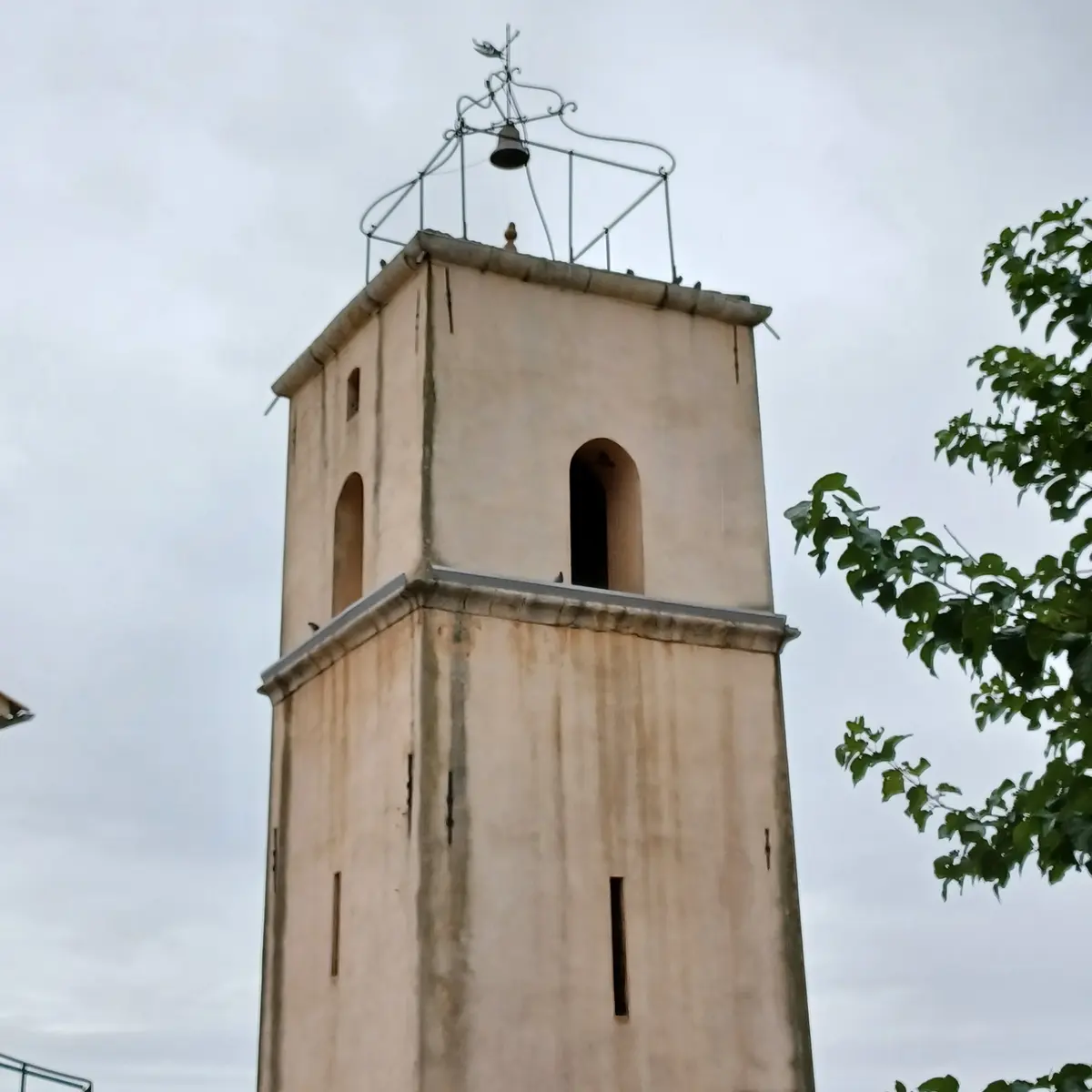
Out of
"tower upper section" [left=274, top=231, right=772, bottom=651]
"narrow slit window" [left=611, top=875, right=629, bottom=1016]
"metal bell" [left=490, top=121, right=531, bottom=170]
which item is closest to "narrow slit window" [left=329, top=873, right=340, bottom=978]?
"narrow slit window" [left=611, top=875, right=629, bottom=1016]

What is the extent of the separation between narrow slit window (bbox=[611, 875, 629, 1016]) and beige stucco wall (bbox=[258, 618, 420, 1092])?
1812 millimetres

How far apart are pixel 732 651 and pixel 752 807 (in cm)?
145

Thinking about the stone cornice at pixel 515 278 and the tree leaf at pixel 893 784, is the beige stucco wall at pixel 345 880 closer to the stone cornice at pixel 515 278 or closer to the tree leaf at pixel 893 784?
the stone cornice at pixel 515 278

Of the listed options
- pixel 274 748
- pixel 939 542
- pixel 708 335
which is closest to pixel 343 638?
Result: pixel 274 748

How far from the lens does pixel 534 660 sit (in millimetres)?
15453

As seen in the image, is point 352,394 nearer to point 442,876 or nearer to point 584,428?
point 584,428

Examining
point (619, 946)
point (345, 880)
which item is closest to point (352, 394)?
point (345, 880)

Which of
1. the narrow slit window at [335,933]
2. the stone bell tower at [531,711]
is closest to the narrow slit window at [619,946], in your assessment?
the stone bell tower at [531,711]

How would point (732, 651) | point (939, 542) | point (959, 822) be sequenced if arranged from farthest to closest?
1. point (732, 651)
2. point (959, 822)
3. point (939, 542)

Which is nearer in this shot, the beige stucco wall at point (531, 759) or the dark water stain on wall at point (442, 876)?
the dark water stain on wall at point (442, 876)

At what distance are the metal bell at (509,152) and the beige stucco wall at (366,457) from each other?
196 cm

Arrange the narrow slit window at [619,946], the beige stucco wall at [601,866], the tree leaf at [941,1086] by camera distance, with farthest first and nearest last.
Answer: the narrow slit window at [619,946] < the beige stucco wall at [601,866] < the tree leaf at [941,1086]

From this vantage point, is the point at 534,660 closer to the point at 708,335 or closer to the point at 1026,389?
the point at 708,335

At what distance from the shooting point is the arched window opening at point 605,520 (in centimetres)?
1670
